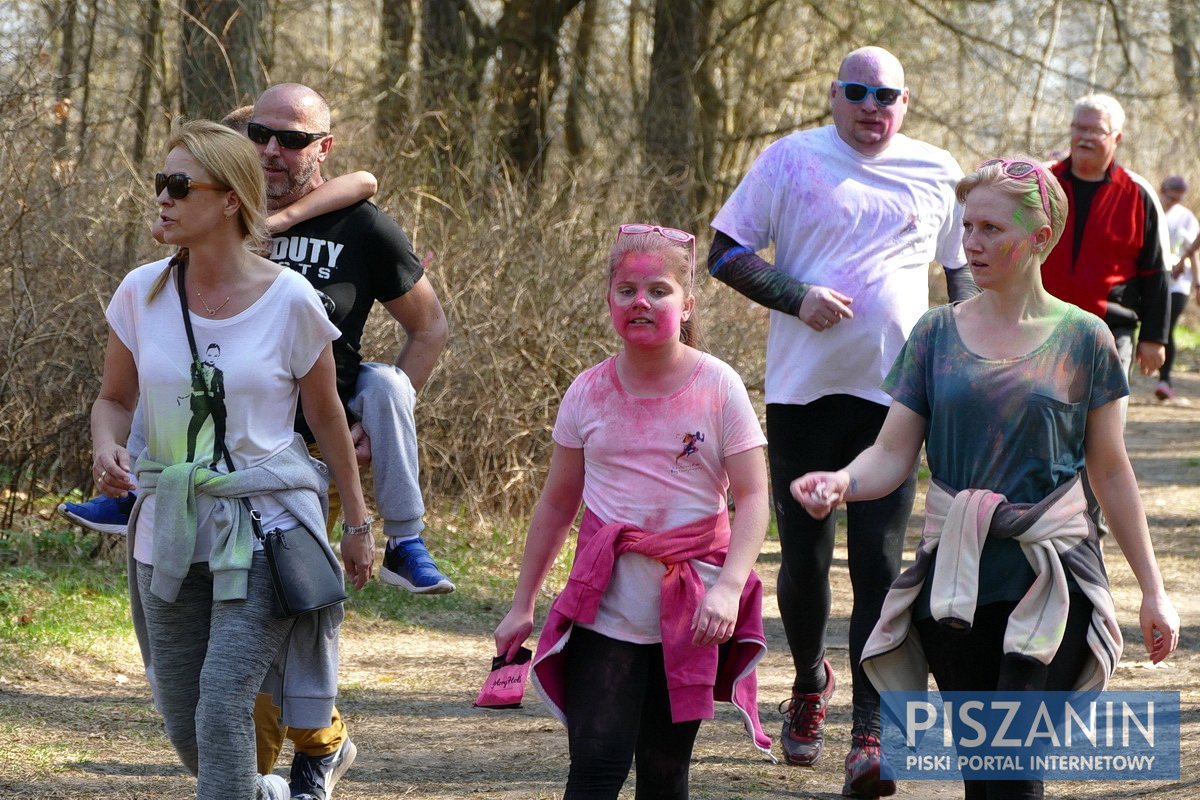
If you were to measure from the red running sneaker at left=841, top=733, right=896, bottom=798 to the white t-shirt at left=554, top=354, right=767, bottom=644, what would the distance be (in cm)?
149

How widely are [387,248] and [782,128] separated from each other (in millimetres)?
10841

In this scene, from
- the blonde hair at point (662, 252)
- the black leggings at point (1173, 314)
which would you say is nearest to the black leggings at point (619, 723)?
the blonde hair at point (662, 252)

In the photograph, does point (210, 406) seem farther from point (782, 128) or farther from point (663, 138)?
point (782, 128)

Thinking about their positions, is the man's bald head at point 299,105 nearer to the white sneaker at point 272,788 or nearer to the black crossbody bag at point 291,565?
the black crossbody bag at point 291,565

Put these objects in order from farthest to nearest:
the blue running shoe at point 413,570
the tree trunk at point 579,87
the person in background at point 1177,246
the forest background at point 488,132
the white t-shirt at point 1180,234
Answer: the white t-shirt at point 1180,234 → the person in background at point 1177,246 → the tree trunk at point 579,87 → the forest background at point 488,132 → the blue running shoe at point 413,570

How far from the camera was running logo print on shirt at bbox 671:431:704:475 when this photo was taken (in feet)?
11.3

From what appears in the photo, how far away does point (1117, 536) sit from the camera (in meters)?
3.27

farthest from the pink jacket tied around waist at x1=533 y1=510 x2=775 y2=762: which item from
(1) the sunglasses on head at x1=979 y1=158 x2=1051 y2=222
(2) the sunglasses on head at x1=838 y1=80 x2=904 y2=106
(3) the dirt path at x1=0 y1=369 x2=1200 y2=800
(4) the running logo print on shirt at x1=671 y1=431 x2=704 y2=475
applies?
(2) the sunglasses on head at x1=838 y1=80 x2=904 y2=106

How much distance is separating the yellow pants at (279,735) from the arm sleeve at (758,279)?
1430mm

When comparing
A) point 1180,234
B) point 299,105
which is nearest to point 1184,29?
point 1180,234

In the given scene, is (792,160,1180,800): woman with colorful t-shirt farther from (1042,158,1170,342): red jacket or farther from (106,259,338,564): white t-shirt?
(1042,158,1170,342): red jacket

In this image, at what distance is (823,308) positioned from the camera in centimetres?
457

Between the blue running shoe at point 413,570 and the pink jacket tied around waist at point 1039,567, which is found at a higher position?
the pink jacket tied around waist at point 1039,567

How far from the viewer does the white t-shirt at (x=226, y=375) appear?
3467 millimetres
